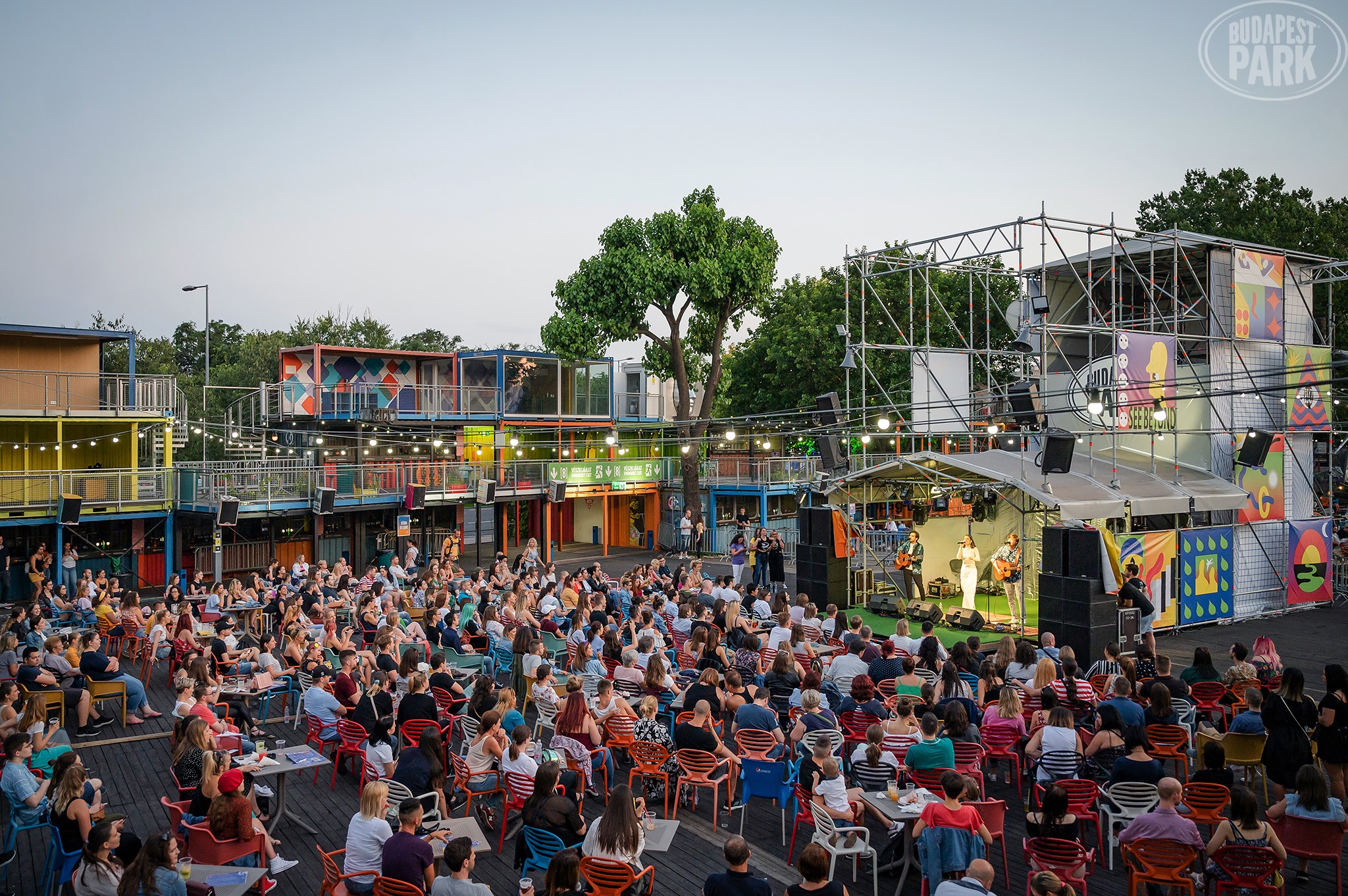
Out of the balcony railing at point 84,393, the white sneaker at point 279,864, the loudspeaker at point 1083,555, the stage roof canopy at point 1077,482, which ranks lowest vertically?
the white sneaker at point 279,864

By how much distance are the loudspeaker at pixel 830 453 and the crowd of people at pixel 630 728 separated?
517 centimetres

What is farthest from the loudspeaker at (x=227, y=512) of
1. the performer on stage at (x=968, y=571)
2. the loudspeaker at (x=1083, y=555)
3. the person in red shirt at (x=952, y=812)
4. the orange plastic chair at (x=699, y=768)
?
the person in red shirt at (x=952, y=812)

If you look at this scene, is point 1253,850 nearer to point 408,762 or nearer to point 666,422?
point 408,762

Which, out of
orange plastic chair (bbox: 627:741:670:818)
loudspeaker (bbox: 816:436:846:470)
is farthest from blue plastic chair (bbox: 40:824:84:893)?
loudspeaker (bbox: 816:436:846:470)

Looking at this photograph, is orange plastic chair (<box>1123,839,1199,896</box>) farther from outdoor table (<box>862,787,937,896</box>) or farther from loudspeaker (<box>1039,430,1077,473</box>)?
loudspeaker (<box>1039,430,1077,473</box>)

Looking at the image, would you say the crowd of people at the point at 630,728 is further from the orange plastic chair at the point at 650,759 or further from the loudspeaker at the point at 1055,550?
the loudspeaker at the point at 1055,550

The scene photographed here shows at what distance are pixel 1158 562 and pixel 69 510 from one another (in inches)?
908

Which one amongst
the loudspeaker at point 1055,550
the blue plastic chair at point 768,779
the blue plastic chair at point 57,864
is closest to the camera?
the blue plastic chair at point 57,864

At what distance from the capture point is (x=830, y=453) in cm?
1908

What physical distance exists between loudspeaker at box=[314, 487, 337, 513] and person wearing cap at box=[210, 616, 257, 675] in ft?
36.4

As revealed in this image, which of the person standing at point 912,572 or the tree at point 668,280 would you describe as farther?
the tree at point 668,280

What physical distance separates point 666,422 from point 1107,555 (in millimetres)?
23002

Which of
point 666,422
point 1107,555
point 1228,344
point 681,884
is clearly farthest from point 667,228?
point 681,884

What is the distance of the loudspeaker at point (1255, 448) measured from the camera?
1872cm
